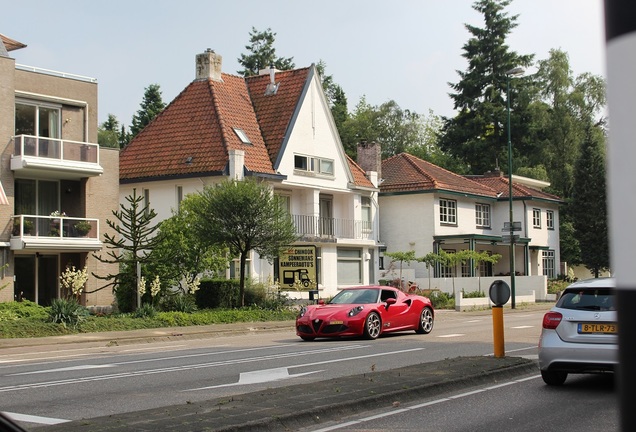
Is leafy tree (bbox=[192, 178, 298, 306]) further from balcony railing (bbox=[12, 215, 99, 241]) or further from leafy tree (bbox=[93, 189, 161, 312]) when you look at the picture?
balcony railing (bbox=[12, 215, 99, 241])

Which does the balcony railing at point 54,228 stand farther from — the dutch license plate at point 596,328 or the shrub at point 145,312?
the dutch license plate at point 596,328

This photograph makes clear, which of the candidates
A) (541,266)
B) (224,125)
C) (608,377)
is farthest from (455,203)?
(608,377)

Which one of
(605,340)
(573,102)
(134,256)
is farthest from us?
(573,102)

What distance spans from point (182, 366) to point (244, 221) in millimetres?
16308

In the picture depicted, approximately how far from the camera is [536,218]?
62.2 metres

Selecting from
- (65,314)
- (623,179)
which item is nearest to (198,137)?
(65,314)

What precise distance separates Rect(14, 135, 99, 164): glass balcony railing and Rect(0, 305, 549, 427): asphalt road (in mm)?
11380

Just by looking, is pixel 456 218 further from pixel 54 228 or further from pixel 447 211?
pixel 54 228

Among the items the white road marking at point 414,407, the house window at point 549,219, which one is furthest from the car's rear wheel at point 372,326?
the house window at point 549,219

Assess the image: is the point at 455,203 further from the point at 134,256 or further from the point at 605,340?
the point at 605,340

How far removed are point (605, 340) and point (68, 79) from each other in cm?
2763

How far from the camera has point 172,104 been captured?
150 ft

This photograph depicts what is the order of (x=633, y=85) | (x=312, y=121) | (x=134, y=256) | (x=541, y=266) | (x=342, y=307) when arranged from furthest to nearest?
(x=541, y=266)
(x=312, y=121)
(x=134, y=256)
(x=342, y=307)
(x=633, y=85)

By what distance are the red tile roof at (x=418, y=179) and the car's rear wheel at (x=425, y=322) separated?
29.3m
